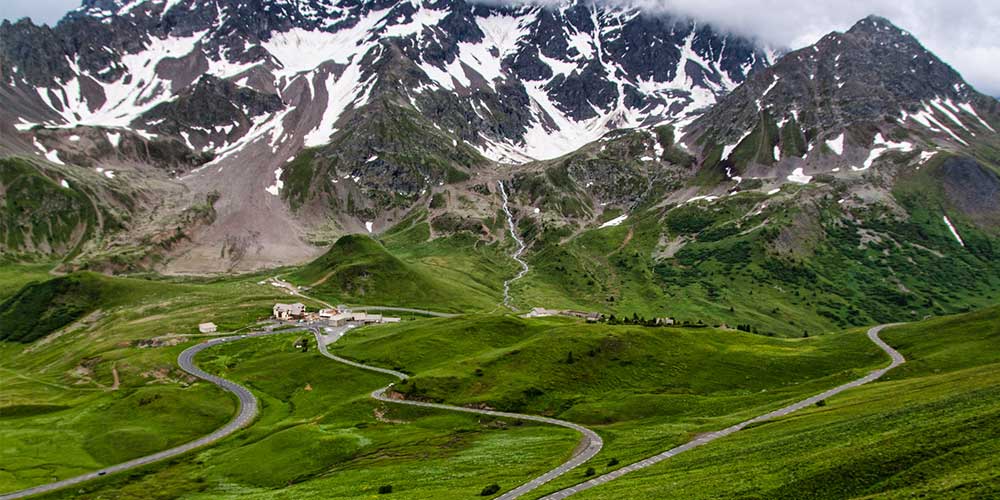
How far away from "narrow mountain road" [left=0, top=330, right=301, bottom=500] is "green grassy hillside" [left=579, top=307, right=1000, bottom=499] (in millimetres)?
71577

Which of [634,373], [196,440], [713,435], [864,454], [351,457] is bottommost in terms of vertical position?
[196,440]

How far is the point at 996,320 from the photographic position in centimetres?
11394

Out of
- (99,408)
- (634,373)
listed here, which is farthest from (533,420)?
(99,408)

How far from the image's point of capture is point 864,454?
37188 millimetres

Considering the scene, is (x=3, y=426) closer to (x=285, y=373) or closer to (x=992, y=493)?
(x=285, y=373)

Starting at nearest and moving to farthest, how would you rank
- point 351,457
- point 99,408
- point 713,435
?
point 713,435, point 351,457, point 99,408

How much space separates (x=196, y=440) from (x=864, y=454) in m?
97.5

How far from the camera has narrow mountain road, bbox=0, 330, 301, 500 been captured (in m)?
77.8

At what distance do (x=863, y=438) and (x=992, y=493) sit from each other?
59.8ft

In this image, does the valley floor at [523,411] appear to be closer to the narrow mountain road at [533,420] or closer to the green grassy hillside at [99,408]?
the green grassy hillside at [99,408]

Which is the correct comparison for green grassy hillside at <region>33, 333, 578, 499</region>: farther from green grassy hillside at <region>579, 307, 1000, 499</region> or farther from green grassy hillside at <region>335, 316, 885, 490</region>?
green grassy hillside at <region>579, 307, 1000, 499</region>

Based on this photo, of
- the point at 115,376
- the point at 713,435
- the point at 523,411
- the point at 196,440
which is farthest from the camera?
the point at 115,376

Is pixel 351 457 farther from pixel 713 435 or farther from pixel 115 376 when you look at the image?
pixel 115 376

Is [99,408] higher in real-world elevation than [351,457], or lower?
lower
